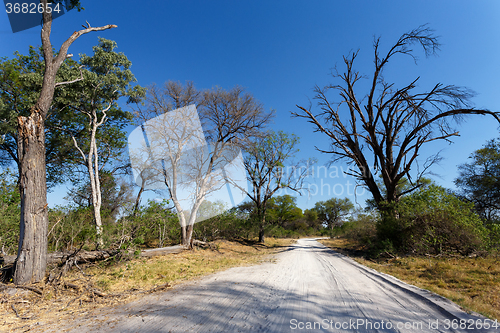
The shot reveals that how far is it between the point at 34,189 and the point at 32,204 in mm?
323

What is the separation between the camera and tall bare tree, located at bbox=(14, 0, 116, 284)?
439cm

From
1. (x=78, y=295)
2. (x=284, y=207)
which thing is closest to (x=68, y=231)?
(x=78, y=295)

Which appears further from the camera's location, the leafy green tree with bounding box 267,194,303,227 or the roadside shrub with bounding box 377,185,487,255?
the leafy green tree with bounding box 267,194,303,227

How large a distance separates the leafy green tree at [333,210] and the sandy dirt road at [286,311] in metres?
52.1

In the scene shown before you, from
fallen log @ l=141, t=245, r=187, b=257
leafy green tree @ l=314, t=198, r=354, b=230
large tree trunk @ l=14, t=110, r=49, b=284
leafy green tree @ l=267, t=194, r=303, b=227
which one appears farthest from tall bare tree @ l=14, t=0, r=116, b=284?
leafy green tree @ l=314, t=198, r=354, b=230

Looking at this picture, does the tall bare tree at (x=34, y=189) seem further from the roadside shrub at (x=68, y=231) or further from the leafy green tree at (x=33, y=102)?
the leafy green tree at (x=33, y=102)

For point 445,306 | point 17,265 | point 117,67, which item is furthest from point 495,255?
point 117,67

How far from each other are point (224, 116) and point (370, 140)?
8143mm

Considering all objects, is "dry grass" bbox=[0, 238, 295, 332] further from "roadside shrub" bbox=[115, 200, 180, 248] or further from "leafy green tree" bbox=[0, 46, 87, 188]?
"leafy green tree" bbox=[0, 46, 87, 188]

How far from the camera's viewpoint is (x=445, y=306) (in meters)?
3.09

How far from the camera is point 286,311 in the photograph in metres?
3.09

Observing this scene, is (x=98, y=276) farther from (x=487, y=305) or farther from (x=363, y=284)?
(x=487, y=305)

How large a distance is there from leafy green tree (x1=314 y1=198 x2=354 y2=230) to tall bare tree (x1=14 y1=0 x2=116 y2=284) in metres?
54.3

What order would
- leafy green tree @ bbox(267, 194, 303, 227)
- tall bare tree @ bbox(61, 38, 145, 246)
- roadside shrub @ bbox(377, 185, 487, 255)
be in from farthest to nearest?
leafy green tree @ bbox(267, 194, 303, 227), tall bare tree @ bbox(61, 38, 145, 246), roadside shrub @ bbox(377, 185, 487, 255)
